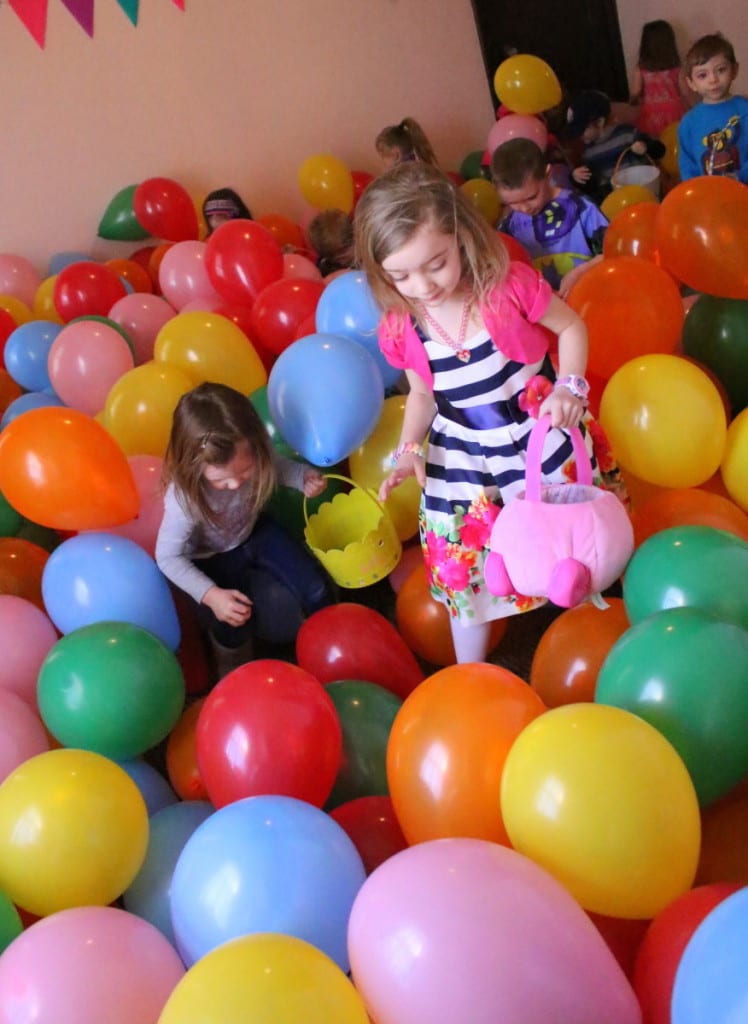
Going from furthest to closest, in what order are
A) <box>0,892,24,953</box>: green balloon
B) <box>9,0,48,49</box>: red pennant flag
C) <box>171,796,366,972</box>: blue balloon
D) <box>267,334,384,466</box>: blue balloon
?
<box>9,0,48,49</box>: red pennant flag
<box>267,334,384,466</box>: blue balloon
<box>0,892,24,953</box>: green balloon
<box>171,796,366,972</box>: blue balloon

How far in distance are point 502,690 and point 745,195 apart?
110 cm

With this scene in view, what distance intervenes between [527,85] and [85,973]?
3.25 metres

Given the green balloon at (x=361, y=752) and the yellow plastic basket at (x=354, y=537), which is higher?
the yellow plastic basket at (x=354, y=537)

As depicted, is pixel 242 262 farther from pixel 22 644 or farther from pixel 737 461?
pixel 737 461

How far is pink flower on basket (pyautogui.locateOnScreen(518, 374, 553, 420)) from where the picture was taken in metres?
1.44

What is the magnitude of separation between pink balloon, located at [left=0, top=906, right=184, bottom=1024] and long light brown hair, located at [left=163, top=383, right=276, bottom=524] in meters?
0.79

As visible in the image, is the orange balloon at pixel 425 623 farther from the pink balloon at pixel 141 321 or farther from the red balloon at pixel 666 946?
the pink balloon at pixel 141 321

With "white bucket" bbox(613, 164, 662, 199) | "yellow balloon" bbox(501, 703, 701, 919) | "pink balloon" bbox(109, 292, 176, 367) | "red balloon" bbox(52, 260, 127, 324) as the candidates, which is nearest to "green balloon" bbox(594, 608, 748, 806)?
"yellow balloon" bbox(501, 703, 701, 919)

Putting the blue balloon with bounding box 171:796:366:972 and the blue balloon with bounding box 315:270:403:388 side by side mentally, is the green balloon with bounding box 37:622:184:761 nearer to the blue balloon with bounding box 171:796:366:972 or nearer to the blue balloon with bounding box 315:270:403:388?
the blue balloon with bounding box 171:796:366:972

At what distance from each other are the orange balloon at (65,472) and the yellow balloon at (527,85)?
2.38m

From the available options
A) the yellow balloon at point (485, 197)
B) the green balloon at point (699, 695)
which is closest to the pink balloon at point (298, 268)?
the yellow balloon at point (485, 197)

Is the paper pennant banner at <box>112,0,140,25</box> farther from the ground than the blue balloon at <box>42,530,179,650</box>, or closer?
farther from the ground

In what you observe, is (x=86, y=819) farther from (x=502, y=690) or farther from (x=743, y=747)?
(x=743, y=747)

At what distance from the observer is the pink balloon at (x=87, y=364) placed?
219 centimetres
